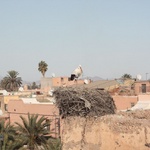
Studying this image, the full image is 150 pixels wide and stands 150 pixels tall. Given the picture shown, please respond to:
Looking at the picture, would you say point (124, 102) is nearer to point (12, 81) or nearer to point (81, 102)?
point (81, 102)

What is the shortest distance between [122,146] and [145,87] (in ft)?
73.2

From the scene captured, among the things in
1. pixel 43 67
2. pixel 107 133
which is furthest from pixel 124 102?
pixel 43 67

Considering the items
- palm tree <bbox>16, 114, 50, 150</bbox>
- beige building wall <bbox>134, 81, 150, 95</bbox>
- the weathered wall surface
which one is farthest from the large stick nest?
beige building wall <bbox>134, 81, 150, 95</bbox>

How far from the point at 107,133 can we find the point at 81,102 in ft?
3.08

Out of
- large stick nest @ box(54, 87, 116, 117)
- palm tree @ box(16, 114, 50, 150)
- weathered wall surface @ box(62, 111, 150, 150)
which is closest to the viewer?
weathered wall surface @ box(62, 111, 150, 150)

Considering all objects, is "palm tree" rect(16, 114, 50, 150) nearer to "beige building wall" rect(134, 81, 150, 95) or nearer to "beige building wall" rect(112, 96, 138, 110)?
"beige building wall" rect(112, 96, 138, 110)

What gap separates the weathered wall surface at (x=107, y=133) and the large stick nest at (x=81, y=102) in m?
0.17

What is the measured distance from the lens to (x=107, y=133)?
24.5ft

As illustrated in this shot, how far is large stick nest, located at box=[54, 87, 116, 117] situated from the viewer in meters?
7.86

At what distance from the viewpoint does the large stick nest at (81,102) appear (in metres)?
7.86

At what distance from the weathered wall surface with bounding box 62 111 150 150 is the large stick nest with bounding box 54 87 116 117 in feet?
0.56

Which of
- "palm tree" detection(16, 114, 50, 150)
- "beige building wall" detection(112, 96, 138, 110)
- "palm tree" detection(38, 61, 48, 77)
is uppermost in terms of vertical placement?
"palm tree" detection(38, 61, 48, 77)

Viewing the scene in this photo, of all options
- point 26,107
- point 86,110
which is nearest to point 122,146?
point 86,110

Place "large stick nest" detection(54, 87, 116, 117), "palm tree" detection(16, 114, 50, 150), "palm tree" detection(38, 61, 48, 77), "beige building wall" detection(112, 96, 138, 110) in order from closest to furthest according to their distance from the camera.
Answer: "large stick nest" detection(54, 87, 116, 117) < "palm tree" detection(16, 114, 50, 150) < "beige building wall" detection(112, 96, 138, 110) < "palm tree" detection(38, 61, 48, 77)
